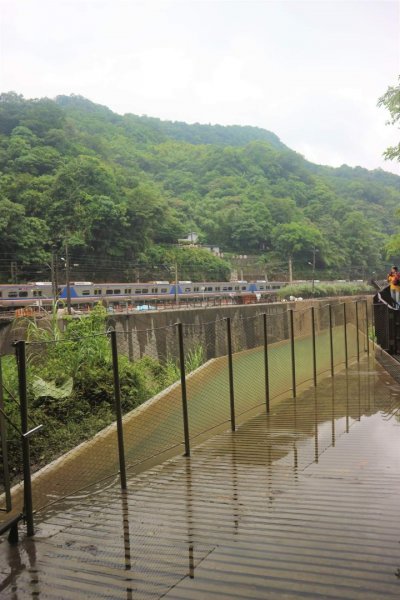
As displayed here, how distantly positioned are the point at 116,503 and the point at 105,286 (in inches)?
1646

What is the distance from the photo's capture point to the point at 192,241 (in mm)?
80688

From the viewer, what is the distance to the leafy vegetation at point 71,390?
6.84 metres

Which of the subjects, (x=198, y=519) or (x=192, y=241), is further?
(x=192, y=241)

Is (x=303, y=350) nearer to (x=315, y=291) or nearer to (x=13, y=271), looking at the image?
(x=13, y=271)

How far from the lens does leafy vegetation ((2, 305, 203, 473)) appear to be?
22.4 ft

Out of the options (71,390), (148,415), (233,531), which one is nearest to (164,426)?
(148,415)

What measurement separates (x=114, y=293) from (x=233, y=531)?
43.5 m

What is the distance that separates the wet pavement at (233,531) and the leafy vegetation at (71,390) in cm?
202

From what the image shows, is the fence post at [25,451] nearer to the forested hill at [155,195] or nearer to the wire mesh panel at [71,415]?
the wire mesh panel at [71,415]

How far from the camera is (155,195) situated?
7275 cm

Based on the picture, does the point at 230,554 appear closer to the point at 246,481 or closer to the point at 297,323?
the point at 246,481

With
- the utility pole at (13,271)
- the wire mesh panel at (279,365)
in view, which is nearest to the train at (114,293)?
the utility pole at (13,271)

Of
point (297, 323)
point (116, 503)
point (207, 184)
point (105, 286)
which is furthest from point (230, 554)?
point (207, 184)

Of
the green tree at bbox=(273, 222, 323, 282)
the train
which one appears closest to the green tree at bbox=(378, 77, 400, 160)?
the train
